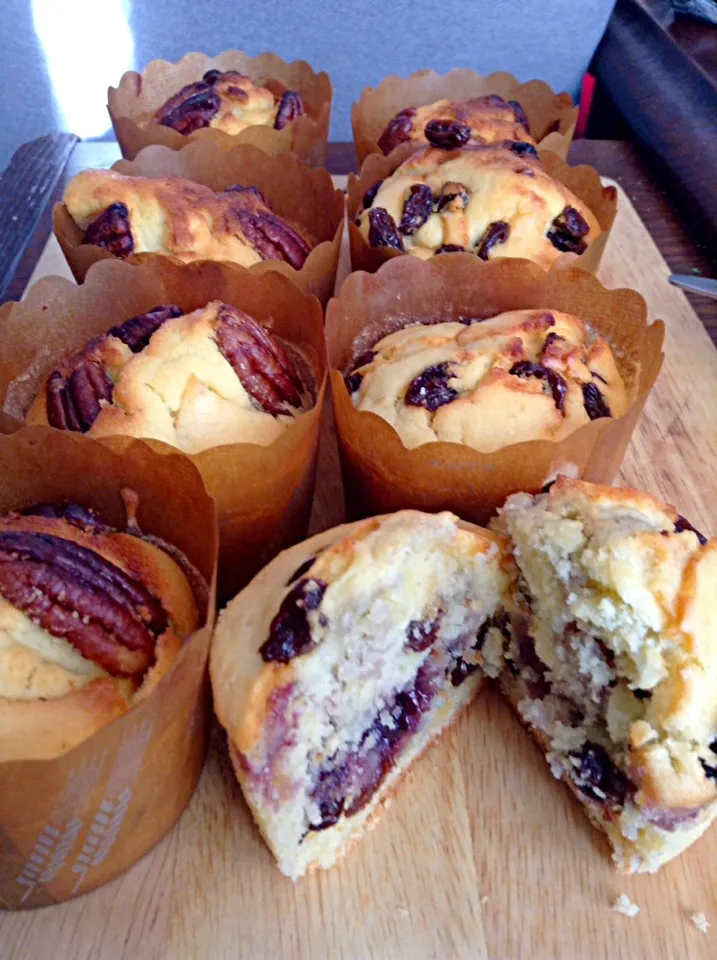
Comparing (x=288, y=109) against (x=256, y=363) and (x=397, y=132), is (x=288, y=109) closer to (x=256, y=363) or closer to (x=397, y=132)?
(x=397, y=132)

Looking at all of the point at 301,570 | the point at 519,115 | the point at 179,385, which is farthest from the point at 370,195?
the point at 301,570

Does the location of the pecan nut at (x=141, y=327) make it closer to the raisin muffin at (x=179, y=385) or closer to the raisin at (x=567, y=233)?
Result: the raisin muffin at (x=179, y=385)

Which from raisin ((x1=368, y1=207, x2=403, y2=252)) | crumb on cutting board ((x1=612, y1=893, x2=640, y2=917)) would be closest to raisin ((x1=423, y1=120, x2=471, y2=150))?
raisin ((x1=368, y1=207, x2=403, y2=252))

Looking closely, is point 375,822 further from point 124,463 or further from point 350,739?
point 124,463

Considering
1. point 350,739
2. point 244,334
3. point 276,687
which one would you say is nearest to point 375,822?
point 350,739

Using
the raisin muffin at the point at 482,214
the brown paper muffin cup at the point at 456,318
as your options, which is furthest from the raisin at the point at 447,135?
the brown paper muffin cup at the point at 456,318
